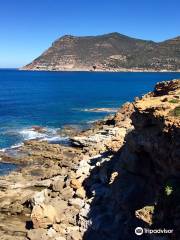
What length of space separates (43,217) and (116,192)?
17.8ft

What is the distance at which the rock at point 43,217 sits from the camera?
3081cm

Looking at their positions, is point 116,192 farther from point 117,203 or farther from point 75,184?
point 75,184

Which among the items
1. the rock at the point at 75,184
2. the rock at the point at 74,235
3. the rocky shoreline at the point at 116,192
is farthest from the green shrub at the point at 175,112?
the rock at the point at 75,184

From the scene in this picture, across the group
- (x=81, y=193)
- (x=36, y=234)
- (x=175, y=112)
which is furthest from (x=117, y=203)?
(x=175, y=112)

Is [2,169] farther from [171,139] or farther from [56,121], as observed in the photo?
[56,121]

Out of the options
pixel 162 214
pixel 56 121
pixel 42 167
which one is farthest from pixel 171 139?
pixel 56 121

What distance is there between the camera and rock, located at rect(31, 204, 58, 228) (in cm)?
3081

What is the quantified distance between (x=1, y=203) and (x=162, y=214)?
16274 millimetres

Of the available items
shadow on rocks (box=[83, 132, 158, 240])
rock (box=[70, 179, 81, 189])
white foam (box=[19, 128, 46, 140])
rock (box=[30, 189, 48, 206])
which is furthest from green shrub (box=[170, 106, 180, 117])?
white foam (box=[19, 128, 46, 140])

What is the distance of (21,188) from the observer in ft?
131

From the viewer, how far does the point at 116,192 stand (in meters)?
31.3

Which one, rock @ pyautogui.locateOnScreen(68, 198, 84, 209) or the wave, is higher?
rock @ pyautogui.locateOnScreen(68, 198, 84, 209)

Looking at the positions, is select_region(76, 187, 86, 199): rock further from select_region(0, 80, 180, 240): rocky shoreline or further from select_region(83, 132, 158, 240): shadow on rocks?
select_region(83, 132, 158, 240): shadow on rocks

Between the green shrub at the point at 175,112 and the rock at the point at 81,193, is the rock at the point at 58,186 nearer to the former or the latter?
the rock at the point at 81,193
